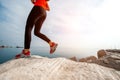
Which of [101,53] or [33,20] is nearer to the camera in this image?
[33,20]

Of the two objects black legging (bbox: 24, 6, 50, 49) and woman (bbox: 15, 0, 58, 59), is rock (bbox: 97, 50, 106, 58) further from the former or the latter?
woman (bbox: 15, 0, 58, 59)

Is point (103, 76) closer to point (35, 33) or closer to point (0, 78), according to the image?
point (0, 78)

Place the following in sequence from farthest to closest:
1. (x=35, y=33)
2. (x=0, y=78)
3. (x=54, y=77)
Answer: (x=35, y=33), (x=54, y=77), (x=0, y=78)

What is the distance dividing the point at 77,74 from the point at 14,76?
4.49 ft

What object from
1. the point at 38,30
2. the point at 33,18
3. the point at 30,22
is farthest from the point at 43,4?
the point at 38,30

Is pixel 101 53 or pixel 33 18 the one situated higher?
pixel 33 18

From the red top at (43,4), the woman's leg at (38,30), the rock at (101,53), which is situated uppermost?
the red top at (43,4)

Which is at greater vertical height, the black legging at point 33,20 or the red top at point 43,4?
the red top at point 43,4

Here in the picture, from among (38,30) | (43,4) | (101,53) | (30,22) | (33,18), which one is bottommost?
(101,53)

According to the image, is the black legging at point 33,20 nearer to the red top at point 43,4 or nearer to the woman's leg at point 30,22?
the woman's leg at point 30,22

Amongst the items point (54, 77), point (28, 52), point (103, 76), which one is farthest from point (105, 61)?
point (28, 52)

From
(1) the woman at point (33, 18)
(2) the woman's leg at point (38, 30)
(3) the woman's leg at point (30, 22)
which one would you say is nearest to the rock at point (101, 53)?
(2) the woman's leg at point (38, 30)

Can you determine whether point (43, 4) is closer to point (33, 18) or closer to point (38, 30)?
point (33, 18)

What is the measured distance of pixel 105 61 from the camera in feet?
13.0
